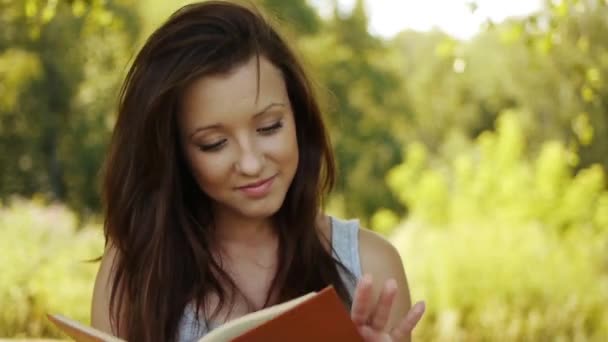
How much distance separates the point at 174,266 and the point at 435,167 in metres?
6.69

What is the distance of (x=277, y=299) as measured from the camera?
2.01m

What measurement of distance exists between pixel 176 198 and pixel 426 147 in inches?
295

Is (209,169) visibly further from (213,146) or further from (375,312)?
(375,312)

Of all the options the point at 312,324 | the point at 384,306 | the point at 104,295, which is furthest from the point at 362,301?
the point at 104,295

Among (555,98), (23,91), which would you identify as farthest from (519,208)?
(23,91)

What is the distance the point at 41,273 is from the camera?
5.59 m

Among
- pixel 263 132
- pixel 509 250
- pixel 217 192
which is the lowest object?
pixel 509 250

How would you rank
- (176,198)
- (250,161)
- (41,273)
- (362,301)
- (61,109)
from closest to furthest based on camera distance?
(362,301) → (250,161) → (176,198) → (41,273) → (61,109)

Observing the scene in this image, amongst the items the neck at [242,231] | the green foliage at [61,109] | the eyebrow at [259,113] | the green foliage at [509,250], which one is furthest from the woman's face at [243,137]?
the green foliage at [61,109]

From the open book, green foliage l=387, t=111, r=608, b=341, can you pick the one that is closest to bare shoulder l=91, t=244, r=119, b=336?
the open book

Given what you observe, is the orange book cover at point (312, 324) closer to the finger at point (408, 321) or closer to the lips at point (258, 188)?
the finger at point (408, 321)

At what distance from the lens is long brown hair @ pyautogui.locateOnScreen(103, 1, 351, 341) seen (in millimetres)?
1889

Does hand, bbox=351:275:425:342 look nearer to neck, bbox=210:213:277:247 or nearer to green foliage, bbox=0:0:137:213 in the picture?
neck, bbox=210:213:277:247

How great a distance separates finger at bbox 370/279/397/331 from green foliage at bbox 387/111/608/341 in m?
3.85
